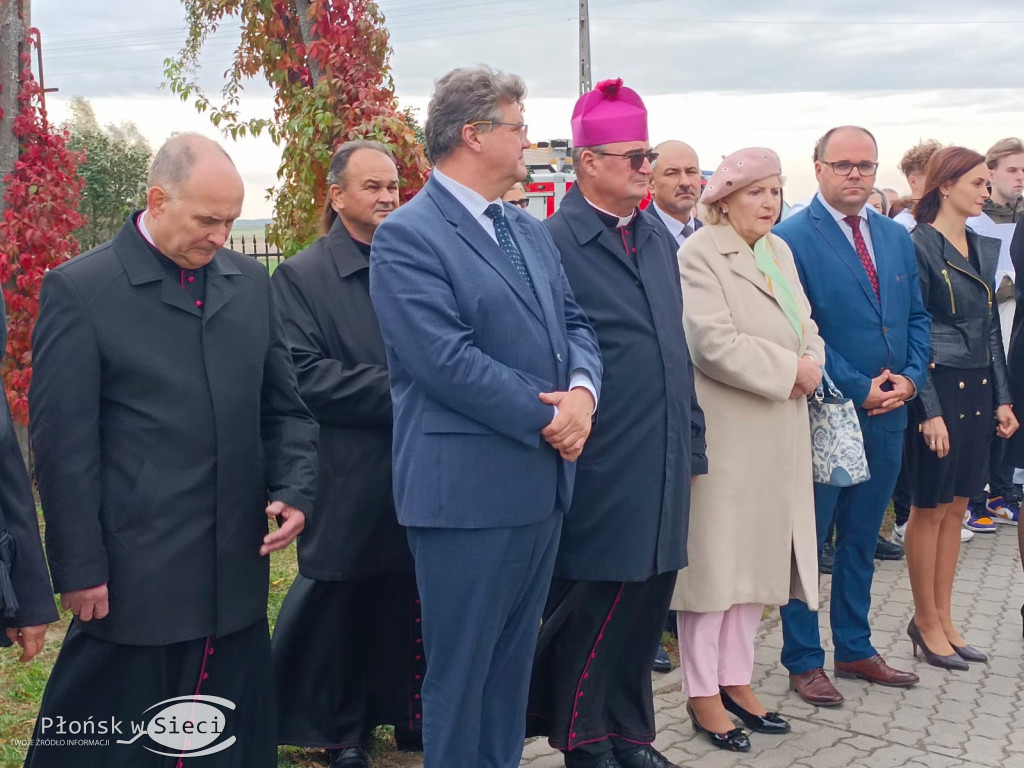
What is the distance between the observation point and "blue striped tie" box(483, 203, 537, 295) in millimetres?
3295

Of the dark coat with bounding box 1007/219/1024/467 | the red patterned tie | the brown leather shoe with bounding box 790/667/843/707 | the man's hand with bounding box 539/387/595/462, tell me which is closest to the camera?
the man's hand with bounding box 539/387/595/462

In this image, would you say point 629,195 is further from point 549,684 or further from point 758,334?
point 549,684

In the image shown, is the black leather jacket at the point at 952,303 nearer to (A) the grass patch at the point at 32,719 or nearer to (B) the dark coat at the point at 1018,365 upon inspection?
(B) the dark coat at the point at 1018,365

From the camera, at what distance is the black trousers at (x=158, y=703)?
9.93ft

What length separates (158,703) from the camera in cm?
310

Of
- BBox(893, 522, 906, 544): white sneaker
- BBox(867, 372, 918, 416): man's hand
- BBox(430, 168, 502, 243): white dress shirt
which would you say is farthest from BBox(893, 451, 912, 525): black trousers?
BBox(430, 168, 502, 243): white dress shirt

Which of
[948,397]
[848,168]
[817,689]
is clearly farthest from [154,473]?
[948,397]

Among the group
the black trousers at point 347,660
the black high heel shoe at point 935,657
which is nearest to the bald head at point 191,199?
the black trousers at point 347,660

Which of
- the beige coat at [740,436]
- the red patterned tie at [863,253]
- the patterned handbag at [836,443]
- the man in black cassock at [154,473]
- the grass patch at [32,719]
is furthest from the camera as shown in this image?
the red patterned tie at [863,253]

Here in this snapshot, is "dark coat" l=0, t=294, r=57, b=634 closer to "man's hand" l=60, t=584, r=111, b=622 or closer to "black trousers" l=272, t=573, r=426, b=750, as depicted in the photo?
"man's hand" l=60, t=584, r=111, b=622

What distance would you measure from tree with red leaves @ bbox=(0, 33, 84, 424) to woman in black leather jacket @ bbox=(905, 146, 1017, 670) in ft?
16.6

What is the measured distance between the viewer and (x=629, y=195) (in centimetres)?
390

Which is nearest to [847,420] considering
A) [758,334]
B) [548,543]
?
[758,334]

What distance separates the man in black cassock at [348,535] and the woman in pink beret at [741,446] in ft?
3.56
